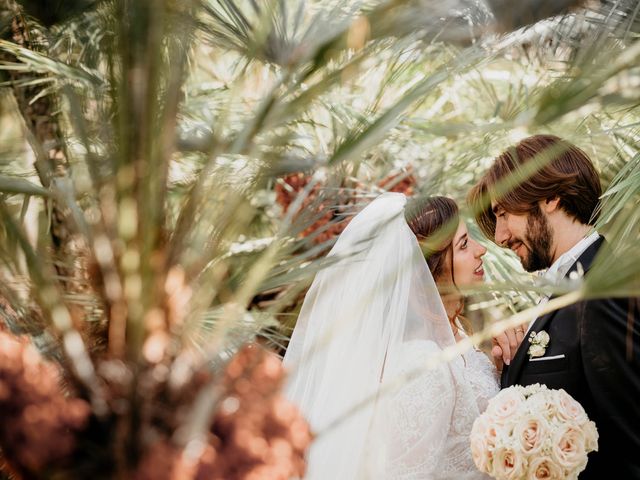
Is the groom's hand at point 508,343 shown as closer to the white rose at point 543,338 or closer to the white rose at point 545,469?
the white rose at point 543,338

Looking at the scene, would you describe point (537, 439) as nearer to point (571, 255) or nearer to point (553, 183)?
point (571, 255)

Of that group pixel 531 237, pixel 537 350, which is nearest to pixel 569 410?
pixel 537 350

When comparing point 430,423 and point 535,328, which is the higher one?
point 535,328

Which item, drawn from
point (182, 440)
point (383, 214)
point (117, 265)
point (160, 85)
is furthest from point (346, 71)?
point (383, 214)

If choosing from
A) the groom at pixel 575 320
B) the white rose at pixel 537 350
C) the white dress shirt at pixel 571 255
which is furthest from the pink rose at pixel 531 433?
the white dress shirt at pixel 571 255

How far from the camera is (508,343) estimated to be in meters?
2.69

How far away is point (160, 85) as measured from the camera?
0.88 metres

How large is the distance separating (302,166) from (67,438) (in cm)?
271

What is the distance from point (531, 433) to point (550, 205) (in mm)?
918

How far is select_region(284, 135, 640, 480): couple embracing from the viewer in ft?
7.44

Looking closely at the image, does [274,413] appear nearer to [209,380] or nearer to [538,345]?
[209,380]

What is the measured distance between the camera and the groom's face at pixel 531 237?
2.67 m

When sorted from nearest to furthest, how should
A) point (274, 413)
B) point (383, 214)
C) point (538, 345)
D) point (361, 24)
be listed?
point (361, 24), point (274, 413), point (538, 345), point (383, 214)

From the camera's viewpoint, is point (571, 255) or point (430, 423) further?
point (571, 255)
